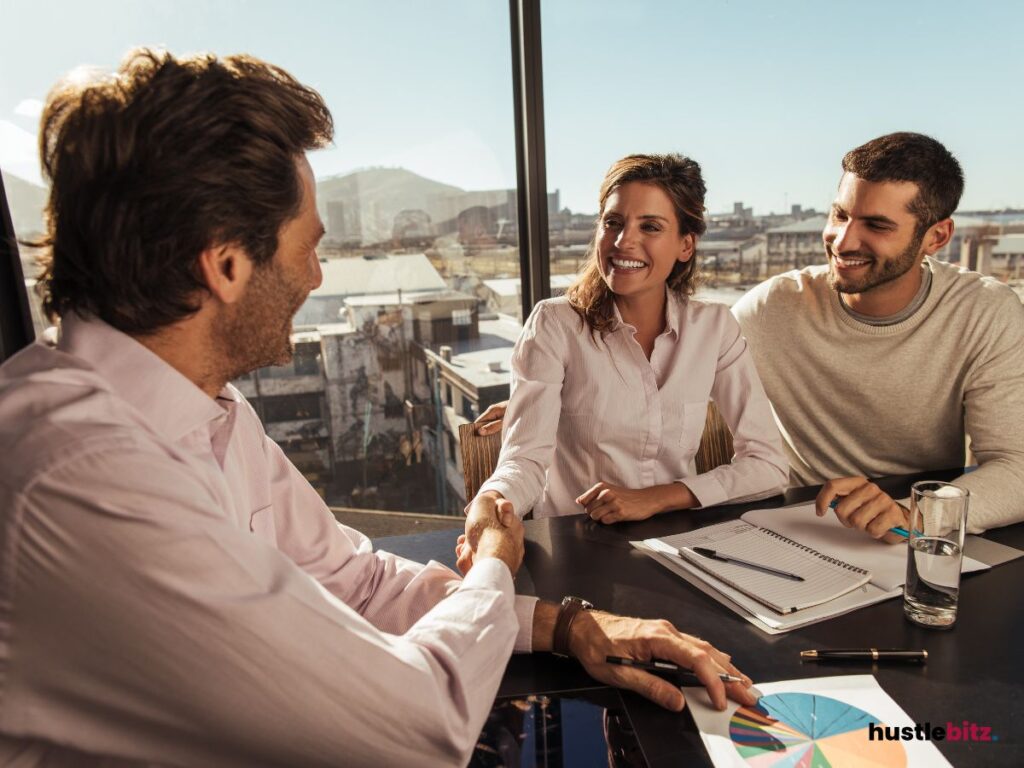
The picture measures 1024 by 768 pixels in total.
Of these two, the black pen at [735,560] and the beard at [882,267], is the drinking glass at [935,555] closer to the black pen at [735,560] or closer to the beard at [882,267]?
the black pen at [735,560]

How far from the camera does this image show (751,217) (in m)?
3.07

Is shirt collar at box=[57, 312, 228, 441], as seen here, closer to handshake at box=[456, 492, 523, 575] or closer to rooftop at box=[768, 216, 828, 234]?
handshake at box=[456, 492, 523, 575]

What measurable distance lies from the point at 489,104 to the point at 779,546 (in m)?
2.16

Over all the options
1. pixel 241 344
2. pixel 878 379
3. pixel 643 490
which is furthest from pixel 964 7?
pixel 241 344

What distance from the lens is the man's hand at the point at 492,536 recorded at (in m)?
1.16

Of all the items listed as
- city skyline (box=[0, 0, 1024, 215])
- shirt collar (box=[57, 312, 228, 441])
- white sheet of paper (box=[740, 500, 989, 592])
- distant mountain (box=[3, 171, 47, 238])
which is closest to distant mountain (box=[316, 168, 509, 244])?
city skyline (box=[0, 0, 1024, 215])

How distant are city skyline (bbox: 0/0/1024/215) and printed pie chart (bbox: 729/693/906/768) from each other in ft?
7.10

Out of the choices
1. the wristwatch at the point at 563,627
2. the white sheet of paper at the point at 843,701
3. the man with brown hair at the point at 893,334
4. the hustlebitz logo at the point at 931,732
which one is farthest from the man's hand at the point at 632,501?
the man with brown hair at the point at 893,334

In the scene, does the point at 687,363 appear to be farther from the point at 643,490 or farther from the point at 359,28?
the point at 359,28

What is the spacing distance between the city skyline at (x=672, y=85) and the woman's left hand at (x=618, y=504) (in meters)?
1.60

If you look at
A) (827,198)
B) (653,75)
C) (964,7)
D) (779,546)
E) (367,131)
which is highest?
(964,7)

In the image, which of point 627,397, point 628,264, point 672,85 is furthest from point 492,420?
point 672,85

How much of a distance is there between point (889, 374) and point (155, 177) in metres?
1.88

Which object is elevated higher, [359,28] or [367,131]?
[359,28]
